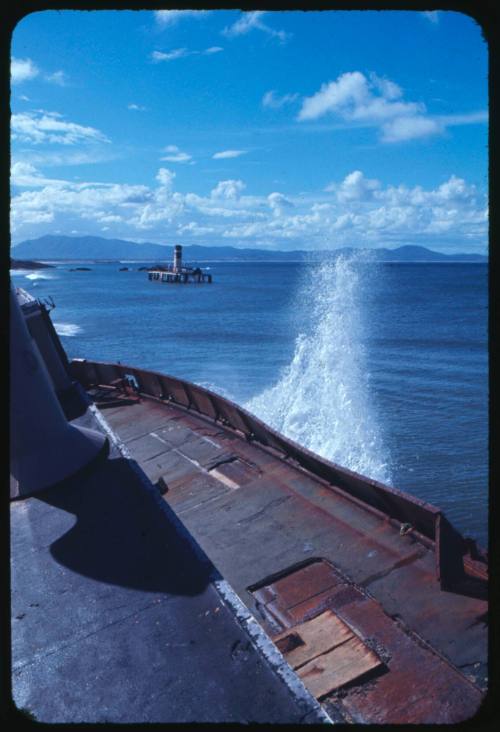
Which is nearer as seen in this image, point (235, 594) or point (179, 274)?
point (235, 594)

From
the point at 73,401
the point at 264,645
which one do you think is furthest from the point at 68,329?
the point at 264,645

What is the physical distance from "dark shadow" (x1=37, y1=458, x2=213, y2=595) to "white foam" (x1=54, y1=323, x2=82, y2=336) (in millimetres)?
55152

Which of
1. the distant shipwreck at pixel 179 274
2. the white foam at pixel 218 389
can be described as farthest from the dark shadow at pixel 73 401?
the distant shipwreck at pixel 179 274

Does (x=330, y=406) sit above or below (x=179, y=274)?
below

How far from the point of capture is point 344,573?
6.70 meters

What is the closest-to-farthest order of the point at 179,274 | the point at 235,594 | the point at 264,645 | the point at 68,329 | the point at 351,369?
1. the point at 264,645
2. the point at 235,594
3. the point at 351,369
4. the point at 68,329
5. the point at 179,274

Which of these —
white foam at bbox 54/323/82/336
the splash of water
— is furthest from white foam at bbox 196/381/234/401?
white foam at bbox 54/323/82/336

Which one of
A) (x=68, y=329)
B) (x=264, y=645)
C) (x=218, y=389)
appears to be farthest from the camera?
(x=68, y=329)

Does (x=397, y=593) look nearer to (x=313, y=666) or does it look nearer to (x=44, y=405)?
(x=313, y=666)

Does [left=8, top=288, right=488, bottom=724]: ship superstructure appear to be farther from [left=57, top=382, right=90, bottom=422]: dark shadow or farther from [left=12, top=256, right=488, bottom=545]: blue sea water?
[left=12, top=256, right=488, bottom=545]: blue sea water

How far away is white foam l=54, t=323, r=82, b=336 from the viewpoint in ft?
189

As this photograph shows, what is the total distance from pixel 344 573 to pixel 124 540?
11.8ft

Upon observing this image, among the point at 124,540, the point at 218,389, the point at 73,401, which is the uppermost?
the point at 73,401

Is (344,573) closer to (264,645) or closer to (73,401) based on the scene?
(264,645)
